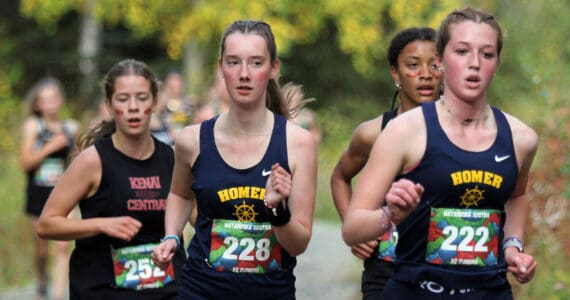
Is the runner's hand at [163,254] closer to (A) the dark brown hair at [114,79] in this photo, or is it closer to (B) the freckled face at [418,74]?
(A) the dark brown hair at [114,79]

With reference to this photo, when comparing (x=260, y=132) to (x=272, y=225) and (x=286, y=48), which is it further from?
(x=286, y=48)

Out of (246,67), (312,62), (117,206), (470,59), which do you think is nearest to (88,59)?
(312,62)

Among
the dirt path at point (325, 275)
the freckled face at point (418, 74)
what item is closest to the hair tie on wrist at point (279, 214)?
the freckled face at point (418, 74)

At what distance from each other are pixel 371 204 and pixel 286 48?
1588cm

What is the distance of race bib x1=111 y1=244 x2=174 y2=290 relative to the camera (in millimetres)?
6148

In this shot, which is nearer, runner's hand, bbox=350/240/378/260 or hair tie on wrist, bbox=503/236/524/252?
hair tie on wrist, bbox=503/236/524/252

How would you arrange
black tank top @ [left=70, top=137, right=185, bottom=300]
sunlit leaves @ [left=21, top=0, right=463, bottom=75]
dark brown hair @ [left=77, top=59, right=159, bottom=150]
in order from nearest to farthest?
black tank top @ [left=70, top=137, right=185, bottom=300] < dark brown hair @ [left=77, top=59, right=159, bottom=150] < sunlit leaves @ [left=21, top=0, right=463, bottom=75]

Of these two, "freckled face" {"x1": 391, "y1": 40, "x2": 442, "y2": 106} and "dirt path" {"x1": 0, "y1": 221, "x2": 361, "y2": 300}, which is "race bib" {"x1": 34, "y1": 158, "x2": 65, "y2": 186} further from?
"freckled face" {"x1": 391, "y1": 40, "x2": 442, "y2": 106}

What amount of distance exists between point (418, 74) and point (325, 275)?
6.00m

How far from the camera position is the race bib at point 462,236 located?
14.9 feet

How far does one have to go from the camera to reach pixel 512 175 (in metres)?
4.59

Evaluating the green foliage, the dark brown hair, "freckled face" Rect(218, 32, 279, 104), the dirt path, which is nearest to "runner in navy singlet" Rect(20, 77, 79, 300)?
the dirt path

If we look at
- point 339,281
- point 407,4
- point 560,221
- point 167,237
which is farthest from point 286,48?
point 167,237

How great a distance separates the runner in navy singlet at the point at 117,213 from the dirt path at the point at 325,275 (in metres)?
4.09
